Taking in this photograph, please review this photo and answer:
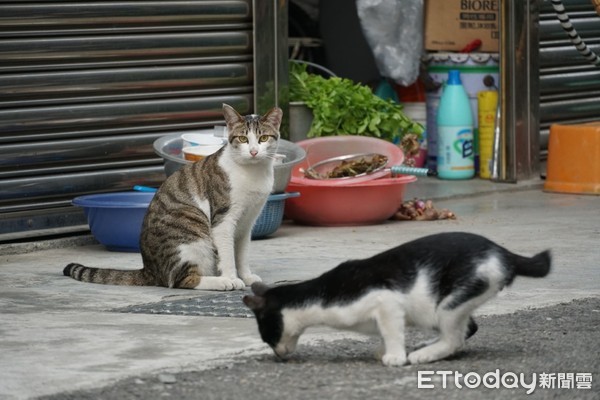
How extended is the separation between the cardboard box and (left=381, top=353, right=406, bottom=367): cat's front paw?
619cm

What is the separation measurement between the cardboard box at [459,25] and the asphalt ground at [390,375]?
18.5ft

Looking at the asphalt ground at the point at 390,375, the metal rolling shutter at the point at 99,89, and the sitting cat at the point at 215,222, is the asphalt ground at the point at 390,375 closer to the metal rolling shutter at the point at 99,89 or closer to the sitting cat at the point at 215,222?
the sitting cat at the point at 215,222

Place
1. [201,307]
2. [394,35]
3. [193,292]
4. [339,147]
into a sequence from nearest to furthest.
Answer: [201,307] → [193,292] → [339,147] → [394,35]

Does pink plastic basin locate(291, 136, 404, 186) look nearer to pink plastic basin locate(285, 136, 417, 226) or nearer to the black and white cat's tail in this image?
pink plastic basin locate(285, 136, 417, 226)

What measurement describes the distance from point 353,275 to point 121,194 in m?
3.31

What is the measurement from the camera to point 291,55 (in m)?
10.3

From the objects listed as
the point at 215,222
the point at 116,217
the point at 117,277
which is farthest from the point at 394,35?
the point at 117,277

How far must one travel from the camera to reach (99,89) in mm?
7359

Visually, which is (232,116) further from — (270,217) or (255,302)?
(255,302)

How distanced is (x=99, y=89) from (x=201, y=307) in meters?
2.57

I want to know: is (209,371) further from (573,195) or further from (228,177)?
(573,195)

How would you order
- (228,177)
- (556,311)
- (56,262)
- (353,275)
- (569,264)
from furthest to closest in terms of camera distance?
(56,262) < (569,264) < (228,177) < (556,311) < (353,275)

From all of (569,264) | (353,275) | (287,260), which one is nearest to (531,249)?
(569,264)

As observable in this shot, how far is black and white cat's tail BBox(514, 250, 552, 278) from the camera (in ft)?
13.1
